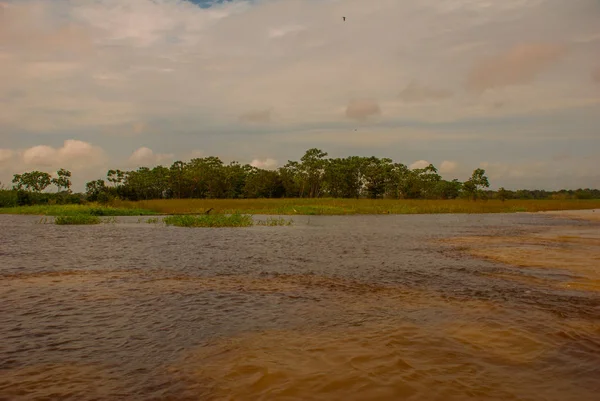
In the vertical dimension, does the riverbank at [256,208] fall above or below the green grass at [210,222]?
above

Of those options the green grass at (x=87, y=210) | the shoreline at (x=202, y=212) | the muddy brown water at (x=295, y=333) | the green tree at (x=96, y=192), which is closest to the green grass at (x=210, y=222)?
the shoreline at (x=202, y=212)

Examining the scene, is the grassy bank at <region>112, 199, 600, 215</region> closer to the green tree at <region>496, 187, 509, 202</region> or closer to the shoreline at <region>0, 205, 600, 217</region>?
the shoreline at <region>0, 205, 600, 217</region>

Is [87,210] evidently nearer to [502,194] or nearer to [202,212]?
[202,212]

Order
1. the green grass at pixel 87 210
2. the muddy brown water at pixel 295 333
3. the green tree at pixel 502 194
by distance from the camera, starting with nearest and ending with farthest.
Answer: the muddy brown water at pixel 295 333 < the green grass at pixel 87 210 < the green tree at pixel 502 194

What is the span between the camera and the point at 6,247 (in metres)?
21.8

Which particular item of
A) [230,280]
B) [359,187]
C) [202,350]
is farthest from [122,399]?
[359,187]

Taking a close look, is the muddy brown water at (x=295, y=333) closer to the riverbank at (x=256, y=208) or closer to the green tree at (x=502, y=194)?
the riverbank at (x=256, y=208)

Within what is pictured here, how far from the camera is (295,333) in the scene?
823 centimetres

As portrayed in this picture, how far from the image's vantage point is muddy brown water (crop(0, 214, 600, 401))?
230 inches

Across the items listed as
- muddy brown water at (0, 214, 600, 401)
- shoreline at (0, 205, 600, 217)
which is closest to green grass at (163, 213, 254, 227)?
shoreline at (0, 205, 600, 217)

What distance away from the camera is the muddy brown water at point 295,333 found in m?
5.84

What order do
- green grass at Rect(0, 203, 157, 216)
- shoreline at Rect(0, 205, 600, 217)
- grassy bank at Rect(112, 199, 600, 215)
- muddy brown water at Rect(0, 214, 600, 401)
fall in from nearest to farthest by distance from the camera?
muddy brown water at Rect(0, 214, 600, 401)
green grass at Rect(0, 203, 157, 216)
shoreline at Rect(0, 205, 600, 217)
grassy bank at Rect(112, 199, 600, 215)

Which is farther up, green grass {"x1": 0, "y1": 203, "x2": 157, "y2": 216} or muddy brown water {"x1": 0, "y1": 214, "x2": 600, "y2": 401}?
green grass {"x1": 0, "y1": 203, "x2": 157, "y2": 216}

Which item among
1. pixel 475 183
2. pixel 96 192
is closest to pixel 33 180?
pixel 96 192
